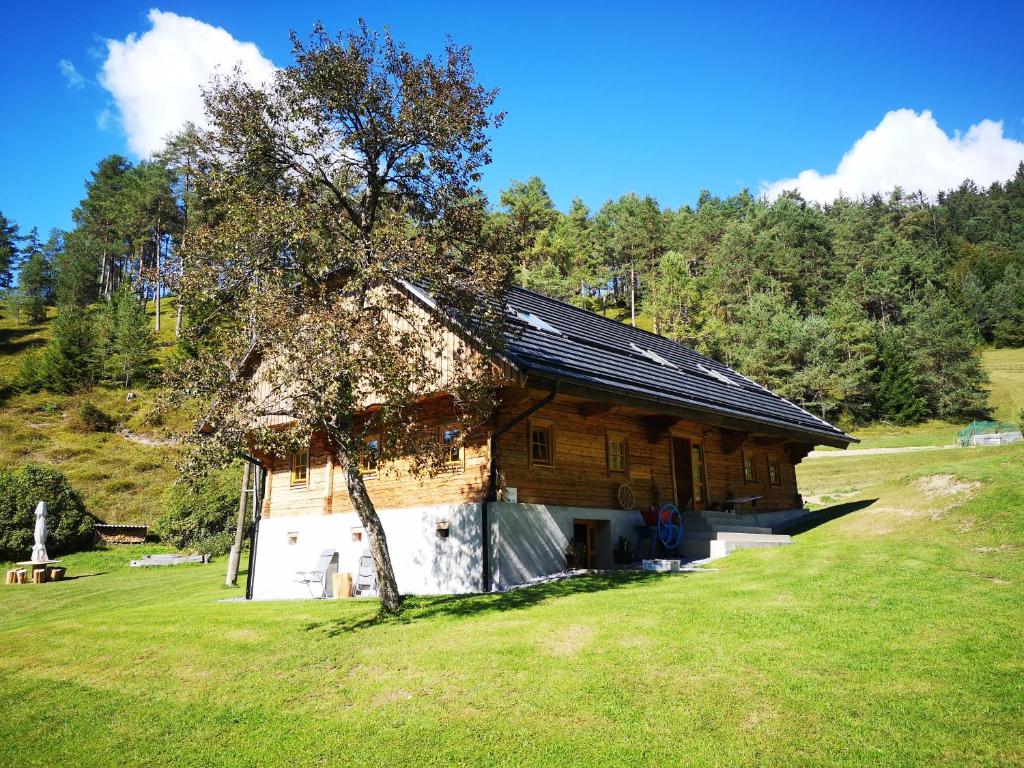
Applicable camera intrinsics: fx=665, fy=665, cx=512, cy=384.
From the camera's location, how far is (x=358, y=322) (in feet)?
33.1

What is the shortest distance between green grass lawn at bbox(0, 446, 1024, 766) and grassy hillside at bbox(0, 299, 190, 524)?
2876 cm

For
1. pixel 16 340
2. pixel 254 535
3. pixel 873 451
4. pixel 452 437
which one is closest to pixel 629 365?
pixel 452 437

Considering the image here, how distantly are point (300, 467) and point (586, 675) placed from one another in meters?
13.1

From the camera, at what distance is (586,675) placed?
7.11m

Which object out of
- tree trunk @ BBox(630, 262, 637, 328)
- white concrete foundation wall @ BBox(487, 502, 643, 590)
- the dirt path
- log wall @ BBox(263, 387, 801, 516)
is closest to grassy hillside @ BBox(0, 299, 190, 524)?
log wall @ BBox(263, 387, 801, 516)

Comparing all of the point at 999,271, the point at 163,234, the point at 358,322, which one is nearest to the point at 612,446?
the point at 358,322

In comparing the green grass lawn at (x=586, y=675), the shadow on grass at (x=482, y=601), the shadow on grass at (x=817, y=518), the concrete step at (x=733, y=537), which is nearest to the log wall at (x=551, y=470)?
the concrete step at (x=733, y=537)

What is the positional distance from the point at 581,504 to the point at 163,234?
235ft

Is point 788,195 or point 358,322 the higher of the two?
point 788,195

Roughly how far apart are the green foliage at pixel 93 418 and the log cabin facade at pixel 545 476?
3609 centimetres

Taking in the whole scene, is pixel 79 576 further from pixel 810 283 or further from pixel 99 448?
pixel 810 283

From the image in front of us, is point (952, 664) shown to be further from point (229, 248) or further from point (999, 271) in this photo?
point (999, 271)

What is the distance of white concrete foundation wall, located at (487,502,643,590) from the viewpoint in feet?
42.7

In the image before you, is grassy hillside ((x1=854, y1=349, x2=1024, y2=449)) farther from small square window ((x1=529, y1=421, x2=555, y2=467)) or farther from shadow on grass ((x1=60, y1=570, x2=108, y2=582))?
shadow on grass ((x1=60, y1=570, x2=108, y2=582))
